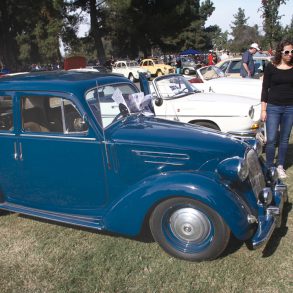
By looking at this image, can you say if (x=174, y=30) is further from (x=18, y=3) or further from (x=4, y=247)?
(x=4, y=247)

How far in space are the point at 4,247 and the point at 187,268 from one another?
1.94 meters

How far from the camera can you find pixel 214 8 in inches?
2375

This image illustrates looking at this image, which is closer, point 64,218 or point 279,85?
point 64,218

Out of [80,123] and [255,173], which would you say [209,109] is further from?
[80,123]

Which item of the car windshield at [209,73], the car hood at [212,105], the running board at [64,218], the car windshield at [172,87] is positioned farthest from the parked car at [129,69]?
the running board at [64,218]

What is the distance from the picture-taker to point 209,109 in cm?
627

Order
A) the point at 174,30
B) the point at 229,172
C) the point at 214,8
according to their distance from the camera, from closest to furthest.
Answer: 1. the point at 229,172
2. the point at 174,30
3. the point at 214,8

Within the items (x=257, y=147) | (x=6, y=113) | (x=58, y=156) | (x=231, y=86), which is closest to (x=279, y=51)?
(x=257, y=147)

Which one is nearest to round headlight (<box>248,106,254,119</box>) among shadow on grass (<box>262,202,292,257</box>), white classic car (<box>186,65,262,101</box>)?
white classic car (<box>186,65,262,101</box>)

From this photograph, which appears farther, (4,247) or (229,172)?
(4,247)

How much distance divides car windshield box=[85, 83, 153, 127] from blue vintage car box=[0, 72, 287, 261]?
0.05 ft

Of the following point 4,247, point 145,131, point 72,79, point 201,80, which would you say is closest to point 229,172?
point 145,131

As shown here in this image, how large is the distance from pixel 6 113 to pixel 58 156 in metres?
0.84

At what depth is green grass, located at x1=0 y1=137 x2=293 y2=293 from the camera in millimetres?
3045
